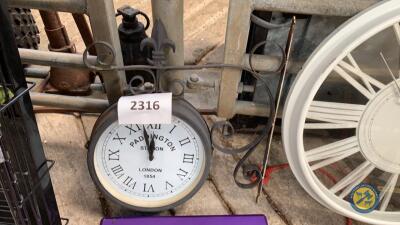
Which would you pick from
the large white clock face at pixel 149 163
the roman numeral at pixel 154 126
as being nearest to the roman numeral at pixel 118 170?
the large white clock face at pixel 149 163

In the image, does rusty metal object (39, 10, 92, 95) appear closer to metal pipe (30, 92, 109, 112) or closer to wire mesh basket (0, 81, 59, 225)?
metal pipe (30, 92, 109, 112)

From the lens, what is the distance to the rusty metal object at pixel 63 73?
3.62 feet

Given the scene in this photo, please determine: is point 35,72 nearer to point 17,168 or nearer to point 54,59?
point 54,59

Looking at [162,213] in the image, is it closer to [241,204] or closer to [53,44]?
[241,204]

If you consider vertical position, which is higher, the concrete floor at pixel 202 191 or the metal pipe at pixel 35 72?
the metal pipe at pixel 35 72

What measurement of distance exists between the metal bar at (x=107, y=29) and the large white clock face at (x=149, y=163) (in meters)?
0.11

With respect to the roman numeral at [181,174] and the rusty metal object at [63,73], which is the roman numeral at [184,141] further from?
the rusty metal object at [63,73]

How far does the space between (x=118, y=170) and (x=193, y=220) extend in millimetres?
179

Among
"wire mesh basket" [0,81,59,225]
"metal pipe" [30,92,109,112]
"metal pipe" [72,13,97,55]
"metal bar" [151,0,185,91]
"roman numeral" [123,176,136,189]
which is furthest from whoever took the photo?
"metal pipe" [72,13,97,55]

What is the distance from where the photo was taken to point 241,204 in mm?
953

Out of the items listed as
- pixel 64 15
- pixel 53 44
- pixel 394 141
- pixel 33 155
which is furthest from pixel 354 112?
pixel 64 15

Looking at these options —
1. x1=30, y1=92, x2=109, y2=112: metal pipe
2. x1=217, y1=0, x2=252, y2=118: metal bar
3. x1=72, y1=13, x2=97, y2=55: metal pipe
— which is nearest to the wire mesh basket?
x1=30, y1=92, x2=109, y2=112: metal pipe

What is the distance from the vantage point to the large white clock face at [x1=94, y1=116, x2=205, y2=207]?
797 mm

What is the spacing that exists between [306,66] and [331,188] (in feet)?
0.90
